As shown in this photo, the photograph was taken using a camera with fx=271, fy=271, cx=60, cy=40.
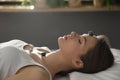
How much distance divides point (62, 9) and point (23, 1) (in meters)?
0.42

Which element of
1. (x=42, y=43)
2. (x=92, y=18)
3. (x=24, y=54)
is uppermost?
(x=24, y=54)

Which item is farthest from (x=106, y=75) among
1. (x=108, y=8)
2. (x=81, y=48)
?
(x=108, y=8)

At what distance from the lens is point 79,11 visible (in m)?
2.53

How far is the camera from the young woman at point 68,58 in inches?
58.1

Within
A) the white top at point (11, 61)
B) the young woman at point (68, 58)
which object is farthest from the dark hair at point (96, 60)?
the white top at point (11, 61)

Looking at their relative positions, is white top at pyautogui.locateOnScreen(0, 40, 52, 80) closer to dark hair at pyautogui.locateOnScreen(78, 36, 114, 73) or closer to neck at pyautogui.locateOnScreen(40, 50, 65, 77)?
neck at pyautogui.locateOnScreen(40, 50, 65, 77)

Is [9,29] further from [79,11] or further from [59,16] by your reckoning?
[79,11]

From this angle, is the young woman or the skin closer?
the young woman

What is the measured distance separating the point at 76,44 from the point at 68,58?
102mm

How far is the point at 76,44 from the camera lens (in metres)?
1.70

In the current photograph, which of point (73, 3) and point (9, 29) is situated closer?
point (73, 3)

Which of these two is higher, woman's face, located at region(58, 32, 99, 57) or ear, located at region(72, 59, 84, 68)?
woman's face, located at region(58, 32, 99, 57)

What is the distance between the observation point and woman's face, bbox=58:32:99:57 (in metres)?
1.67

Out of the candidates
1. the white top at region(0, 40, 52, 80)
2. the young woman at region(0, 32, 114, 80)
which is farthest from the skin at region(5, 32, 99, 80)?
the white top at region(0, 40, 52, 80)
